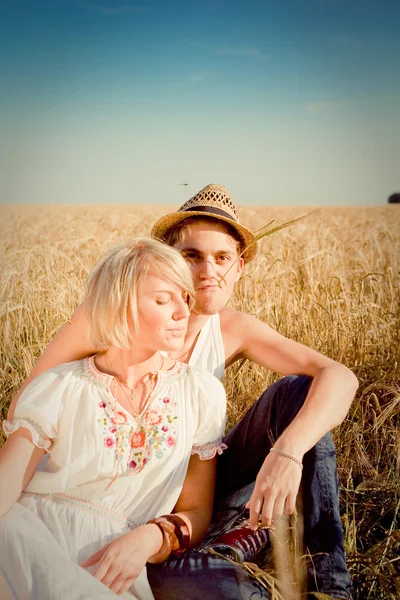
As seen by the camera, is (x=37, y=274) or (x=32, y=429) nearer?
(x=32, y=429)

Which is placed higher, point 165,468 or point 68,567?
point 165,468

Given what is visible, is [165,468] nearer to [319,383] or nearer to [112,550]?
[112,550]

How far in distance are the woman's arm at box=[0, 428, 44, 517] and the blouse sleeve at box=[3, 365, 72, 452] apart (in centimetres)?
2

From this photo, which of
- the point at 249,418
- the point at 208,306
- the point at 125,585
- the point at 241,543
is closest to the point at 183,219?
the point at 208,306

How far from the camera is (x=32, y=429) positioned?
1403mm

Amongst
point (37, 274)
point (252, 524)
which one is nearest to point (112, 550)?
point (252, 524)

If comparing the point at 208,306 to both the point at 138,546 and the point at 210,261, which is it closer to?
the point at 210,261

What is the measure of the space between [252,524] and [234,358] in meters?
0.70

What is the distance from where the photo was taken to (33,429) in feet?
4.61

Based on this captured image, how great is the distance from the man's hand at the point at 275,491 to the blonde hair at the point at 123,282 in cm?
47

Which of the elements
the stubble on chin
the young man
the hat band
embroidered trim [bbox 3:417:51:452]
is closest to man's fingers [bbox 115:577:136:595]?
the young man

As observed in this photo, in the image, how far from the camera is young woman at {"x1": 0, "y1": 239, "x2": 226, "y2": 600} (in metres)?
1.36

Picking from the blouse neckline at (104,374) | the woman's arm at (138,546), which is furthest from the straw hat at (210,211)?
the woman's arm at (138,546)

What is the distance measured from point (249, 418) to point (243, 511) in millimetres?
267
